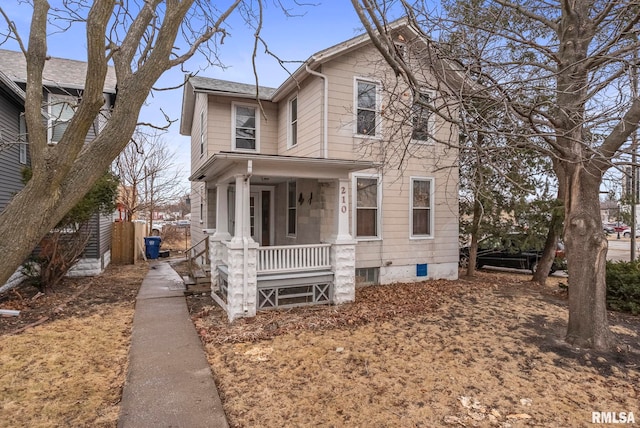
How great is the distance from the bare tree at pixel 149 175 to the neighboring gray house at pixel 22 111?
693 cm

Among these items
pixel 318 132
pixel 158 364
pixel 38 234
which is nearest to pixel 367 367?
pixel 158 364

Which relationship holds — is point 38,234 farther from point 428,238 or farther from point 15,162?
point 15,162

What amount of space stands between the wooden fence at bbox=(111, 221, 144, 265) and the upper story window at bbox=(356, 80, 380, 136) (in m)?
9.91

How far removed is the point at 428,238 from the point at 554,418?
6583 mm

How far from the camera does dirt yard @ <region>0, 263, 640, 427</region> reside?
137 inches

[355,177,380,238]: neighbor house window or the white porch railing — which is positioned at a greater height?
[355,177,380,238]: neighbor house window

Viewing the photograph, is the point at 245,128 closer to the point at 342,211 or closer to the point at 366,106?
the point at 366,106

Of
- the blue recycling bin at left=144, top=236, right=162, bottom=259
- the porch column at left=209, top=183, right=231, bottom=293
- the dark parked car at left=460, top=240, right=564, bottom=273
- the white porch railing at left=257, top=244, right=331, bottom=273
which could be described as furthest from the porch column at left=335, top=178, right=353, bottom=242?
the blue recycling bin at left=144, top=236, right=162, bottom=259

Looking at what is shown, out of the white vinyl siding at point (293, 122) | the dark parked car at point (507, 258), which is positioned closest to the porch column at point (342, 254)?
the white vinyl siding at point (293, 122)

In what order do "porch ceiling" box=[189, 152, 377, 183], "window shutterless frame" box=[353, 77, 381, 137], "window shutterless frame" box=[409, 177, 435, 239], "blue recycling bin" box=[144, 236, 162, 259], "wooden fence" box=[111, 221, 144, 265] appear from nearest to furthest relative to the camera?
"porch ceiling" box=[189, 152, 377, 183] < "window shutterless frame" box=[353, 77, 381, 137] < "window shutterless frame" box=[409, 177, 435, 239] < "wooden fence" box=[111, 221, 144, 265] < "blue recycling bin" box=[144, 236, 162, 259]

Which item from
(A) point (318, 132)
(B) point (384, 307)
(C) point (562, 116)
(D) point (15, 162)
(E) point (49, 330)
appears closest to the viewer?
(C) point (562, 116)

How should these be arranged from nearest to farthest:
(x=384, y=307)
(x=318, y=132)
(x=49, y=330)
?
(x=49, y=330) → (x=384, y=307) → (x=318, y=132)

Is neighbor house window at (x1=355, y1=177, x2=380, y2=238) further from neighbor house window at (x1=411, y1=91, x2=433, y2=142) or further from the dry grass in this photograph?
the dry grass

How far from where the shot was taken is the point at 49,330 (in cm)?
581
